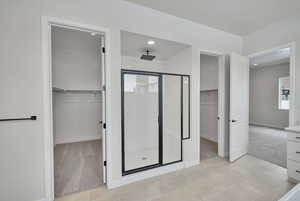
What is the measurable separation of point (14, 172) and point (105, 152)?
1.10 metres

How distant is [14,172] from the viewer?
173 centimetres

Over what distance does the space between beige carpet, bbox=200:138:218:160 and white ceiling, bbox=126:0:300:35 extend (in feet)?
9.76

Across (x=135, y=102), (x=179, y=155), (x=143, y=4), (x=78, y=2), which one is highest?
(x=143, y=4)

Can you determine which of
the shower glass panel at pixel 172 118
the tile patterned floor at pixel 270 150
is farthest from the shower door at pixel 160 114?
the tile patterned floor at pixel 270 150

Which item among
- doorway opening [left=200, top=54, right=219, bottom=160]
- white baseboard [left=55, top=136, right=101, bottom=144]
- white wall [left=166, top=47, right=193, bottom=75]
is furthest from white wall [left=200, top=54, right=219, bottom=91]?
white baseboard [left=55, top=136, right=101, bottom=144]

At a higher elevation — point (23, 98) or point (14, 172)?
point (23, 98)

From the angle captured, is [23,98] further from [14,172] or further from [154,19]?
[154,19]

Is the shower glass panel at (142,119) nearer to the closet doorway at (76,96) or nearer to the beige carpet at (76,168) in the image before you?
the beige carpet at (76,168)

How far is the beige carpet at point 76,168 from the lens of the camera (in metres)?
2.23

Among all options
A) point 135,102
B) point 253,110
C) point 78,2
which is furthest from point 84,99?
point 253,110

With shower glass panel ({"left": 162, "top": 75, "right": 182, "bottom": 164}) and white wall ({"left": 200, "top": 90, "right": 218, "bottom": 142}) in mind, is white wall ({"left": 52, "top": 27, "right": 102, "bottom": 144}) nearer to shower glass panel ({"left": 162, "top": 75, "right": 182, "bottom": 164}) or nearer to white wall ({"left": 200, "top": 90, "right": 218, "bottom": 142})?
shower glass panel ({"left": 162, "top": 75, "right": 182, "bottom": 164})

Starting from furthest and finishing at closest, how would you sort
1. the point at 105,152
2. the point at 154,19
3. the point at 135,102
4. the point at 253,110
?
the point at 253,110 → the point at 135,102 → the point at 154,19 → the point at 105,152

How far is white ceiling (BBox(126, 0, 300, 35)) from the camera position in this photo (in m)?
2.26

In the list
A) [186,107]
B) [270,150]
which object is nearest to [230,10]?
[186,107]
